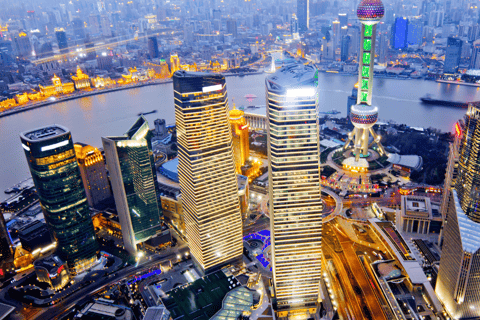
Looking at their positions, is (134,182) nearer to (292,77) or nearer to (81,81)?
(292,77)

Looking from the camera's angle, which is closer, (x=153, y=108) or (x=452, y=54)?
(x=153, y=108)

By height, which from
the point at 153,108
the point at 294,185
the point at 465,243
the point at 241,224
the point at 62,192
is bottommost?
the point at 153,108

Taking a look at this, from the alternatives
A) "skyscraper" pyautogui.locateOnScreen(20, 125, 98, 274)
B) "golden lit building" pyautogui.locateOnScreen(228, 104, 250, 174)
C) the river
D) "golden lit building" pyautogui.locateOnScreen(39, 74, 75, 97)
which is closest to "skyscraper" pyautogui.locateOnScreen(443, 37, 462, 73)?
the river

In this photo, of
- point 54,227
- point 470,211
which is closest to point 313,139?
point 470,211

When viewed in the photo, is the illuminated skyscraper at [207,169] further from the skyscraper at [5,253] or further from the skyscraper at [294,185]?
the skyscraper at [5,253]

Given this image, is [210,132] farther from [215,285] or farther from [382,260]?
[382,260]

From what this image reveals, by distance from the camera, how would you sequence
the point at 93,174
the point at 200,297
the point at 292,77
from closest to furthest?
the point at 292,77, the point at 200,297, the point at 93,174

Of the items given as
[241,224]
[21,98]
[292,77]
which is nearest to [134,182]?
[241,224]
